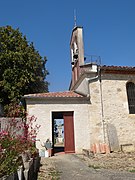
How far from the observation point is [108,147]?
41.8 feet

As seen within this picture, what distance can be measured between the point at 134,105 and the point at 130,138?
2.33m

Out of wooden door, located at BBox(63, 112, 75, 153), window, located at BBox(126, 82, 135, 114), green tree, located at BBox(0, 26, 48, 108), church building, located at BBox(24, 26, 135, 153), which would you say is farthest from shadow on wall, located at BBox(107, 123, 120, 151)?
green tree, located at BBox(0, 26, 48, 108)

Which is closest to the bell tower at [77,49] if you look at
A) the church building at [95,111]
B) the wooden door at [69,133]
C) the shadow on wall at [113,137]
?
the church building at [95,111]

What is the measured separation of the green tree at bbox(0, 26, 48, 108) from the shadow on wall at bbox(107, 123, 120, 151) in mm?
8192

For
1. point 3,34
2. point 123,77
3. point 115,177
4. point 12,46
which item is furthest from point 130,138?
point 3,34

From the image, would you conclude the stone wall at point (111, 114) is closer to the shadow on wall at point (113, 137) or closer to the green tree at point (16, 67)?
the shadow on wall at point (113, 137)

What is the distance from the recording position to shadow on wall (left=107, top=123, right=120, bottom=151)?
12961 millimetres

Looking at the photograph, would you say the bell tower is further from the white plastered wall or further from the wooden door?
the wooden door

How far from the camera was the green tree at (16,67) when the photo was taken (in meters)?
17.6

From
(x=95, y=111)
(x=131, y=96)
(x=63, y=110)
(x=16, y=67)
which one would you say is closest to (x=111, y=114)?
(x=95, y=111)

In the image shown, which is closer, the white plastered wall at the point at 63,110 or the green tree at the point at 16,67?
the white plastered wall at the point at 63,110

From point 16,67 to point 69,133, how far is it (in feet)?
28.0

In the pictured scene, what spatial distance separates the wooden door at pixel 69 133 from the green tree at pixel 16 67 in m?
5.87

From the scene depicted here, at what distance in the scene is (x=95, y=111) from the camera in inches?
528
